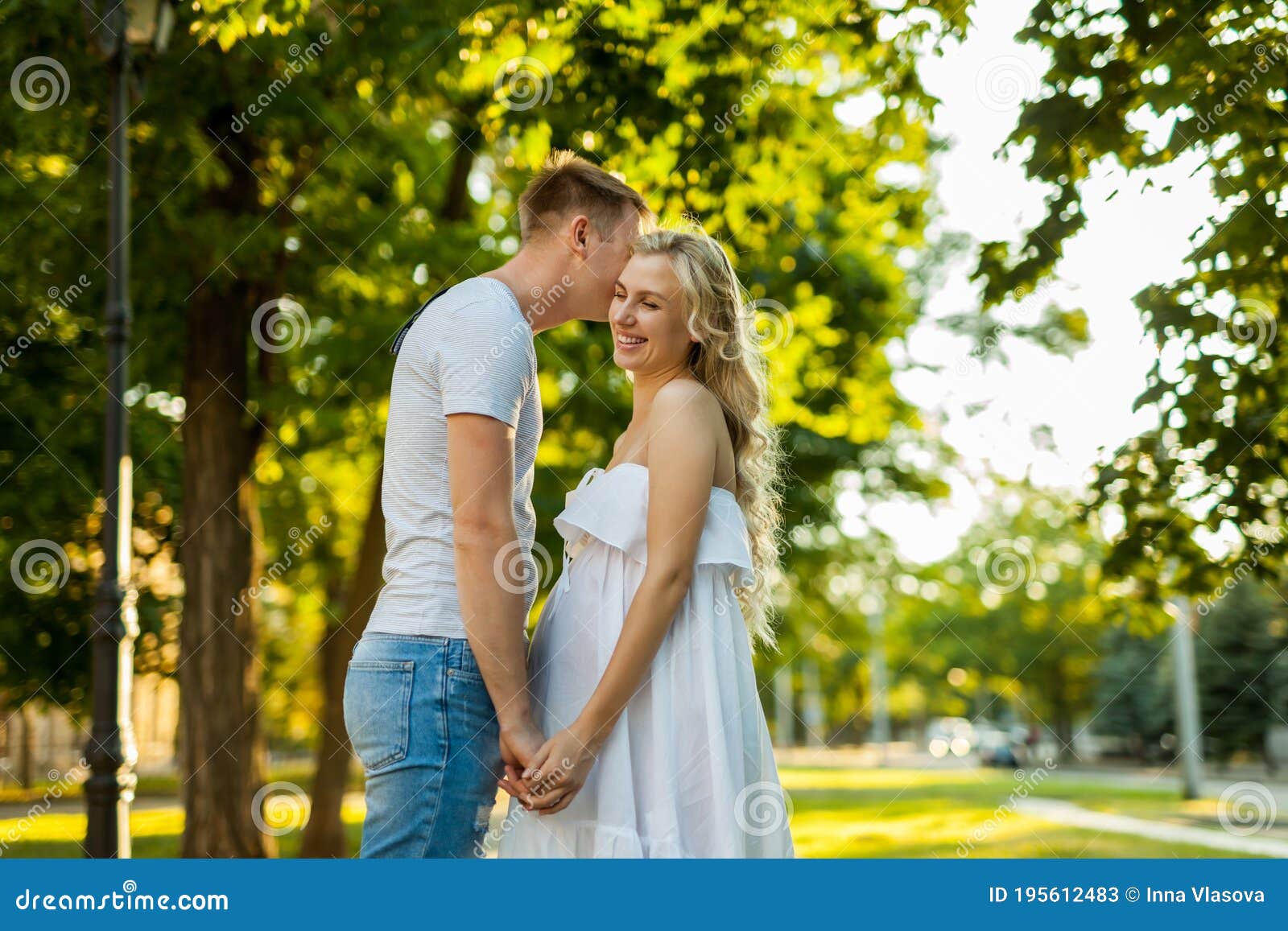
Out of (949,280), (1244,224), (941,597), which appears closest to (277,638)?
(941,597)

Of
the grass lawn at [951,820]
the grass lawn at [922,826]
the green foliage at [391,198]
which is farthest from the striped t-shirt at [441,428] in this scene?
the grass lawn at [922,826]

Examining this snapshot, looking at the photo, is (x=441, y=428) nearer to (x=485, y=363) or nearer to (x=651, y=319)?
(x=485, y=363)

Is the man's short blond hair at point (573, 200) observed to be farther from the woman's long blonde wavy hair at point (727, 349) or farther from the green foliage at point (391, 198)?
the green foliage at point (391, 198)

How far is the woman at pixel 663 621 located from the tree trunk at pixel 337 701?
27.7 ft

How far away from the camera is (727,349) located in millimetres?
2971

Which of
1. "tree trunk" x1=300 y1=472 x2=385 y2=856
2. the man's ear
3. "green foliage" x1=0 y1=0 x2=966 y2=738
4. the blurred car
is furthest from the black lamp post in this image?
the blurred car

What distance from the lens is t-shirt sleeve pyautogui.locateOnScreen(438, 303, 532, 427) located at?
2662 millimetres

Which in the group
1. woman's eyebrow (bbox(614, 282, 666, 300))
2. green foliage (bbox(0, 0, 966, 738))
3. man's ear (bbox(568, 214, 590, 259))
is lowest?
woman's eyebrow (bbox(614, 282, 666, 300))

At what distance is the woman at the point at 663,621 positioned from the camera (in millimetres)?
2732

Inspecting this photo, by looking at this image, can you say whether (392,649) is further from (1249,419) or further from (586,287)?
(1249,419)

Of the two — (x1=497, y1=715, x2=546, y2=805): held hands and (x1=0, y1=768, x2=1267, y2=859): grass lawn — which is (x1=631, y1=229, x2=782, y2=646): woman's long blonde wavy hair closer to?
(x1=497, y1=715, x2=546, y2=805): held hands

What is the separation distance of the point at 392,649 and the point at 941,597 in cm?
3506

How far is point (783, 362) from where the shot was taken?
11672 mm

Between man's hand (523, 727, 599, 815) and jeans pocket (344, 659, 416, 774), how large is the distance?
0.29 meters
